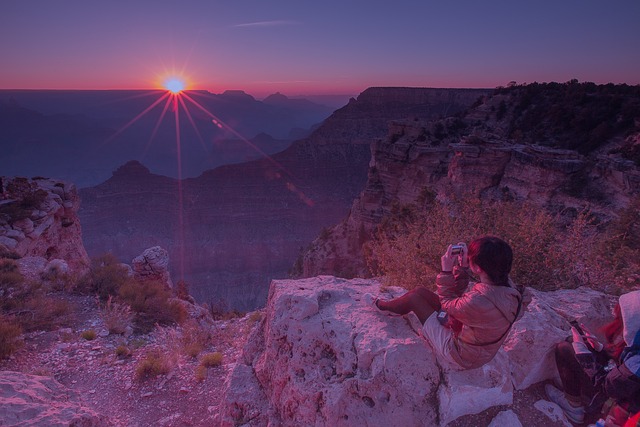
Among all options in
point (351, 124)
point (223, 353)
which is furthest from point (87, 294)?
point (351, 124)

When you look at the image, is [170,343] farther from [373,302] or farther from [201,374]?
[373,302]

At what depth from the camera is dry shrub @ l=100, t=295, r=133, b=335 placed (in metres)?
5.84

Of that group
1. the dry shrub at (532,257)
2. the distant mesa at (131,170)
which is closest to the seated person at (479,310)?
the dry shrub at (532,257)

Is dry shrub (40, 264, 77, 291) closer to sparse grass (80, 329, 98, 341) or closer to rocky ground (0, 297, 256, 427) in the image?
rocky ground (0, 297, 256, 427)

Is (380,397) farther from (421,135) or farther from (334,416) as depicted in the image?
(421,135)

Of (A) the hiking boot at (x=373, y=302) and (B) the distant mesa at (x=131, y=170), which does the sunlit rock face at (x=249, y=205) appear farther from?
(A) the hiking boot at (x=373, y=302)

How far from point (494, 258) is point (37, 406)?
10.7 feet

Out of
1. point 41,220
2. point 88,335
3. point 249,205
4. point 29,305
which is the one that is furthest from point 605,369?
point 249,205

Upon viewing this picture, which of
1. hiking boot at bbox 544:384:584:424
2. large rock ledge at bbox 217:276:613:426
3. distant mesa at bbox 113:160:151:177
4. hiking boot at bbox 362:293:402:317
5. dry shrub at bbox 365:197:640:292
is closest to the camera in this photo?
large rock ledge at bbox 217:276:613:426

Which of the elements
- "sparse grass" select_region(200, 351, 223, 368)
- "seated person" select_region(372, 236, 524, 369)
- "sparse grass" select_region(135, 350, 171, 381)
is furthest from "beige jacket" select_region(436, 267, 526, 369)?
"sparse grass" select_region(135, 350, 171, 381)

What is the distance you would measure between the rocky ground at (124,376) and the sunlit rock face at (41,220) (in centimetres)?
553

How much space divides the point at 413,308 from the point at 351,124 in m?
48.6

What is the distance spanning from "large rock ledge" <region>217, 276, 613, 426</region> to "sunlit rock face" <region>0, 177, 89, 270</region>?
30.8 ft

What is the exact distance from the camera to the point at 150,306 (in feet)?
23.5
